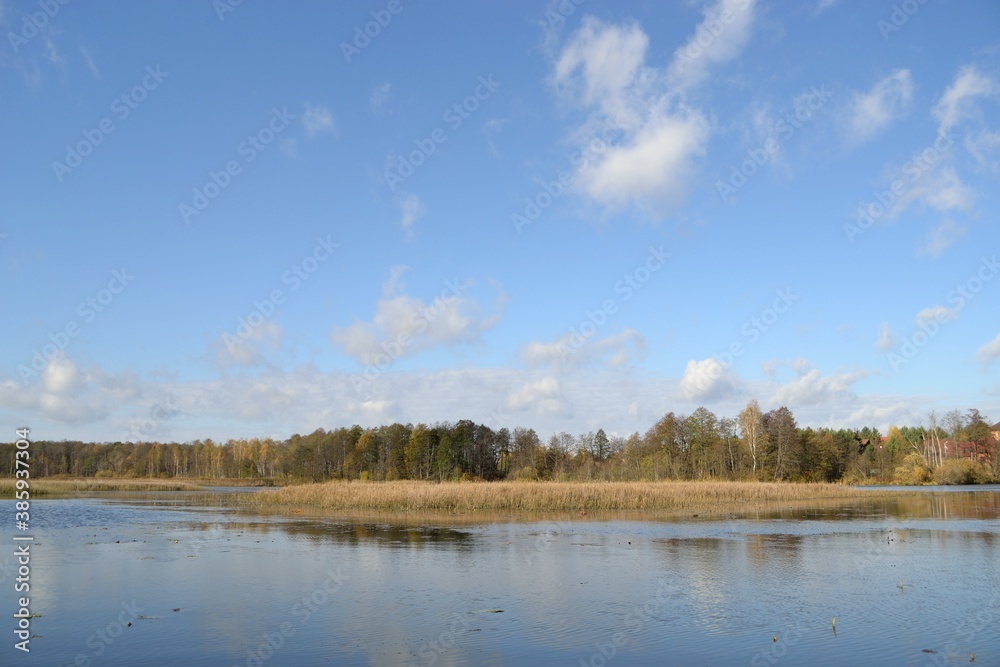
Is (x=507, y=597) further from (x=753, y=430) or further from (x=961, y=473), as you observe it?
(x=961, y=473)

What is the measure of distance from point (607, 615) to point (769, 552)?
10.5 meters

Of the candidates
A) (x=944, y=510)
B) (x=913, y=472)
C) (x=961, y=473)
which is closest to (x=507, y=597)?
(x=944, y=510)

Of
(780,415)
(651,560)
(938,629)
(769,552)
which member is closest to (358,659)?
(938,629)

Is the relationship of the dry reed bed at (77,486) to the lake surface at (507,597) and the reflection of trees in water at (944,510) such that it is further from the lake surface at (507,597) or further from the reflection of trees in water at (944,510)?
the reflection of trees in water at (944,510)

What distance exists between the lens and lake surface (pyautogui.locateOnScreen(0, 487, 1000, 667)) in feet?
34.6

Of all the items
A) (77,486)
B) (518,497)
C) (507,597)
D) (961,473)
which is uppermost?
(507,597)

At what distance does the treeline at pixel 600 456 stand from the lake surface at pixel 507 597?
3795cm

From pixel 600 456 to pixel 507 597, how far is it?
85898mm

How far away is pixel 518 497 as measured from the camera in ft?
126

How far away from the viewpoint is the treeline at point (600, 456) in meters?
72.9

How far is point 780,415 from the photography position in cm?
7406

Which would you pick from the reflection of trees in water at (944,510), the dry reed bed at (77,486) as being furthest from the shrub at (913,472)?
the dry reed bed at (77,486)

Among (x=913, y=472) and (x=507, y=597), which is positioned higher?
(x=507, y=597)

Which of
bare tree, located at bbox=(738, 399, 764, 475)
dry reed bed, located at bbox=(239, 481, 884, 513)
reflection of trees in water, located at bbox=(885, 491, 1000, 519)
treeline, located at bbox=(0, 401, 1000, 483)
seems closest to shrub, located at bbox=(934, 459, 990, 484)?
treeline, located at bbox=(0, 401, 1000, 483)
